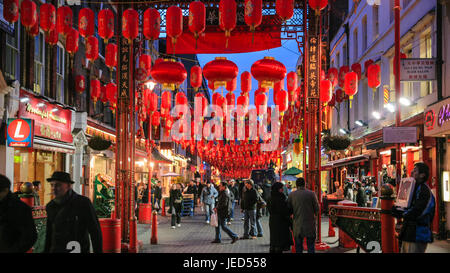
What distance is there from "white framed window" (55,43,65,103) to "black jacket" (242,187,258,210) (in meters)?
10.9

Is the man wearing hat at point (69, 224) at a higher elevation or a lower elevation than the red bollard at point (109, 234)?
higher

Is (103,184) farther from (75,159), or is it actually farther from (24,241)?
(24,241)

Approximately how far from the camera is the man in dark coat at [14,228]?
5.11 meters

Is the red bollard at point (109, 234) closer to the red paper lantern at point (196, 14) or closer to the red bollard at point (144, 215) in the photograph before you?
the red paper lantern at point (196, 14)

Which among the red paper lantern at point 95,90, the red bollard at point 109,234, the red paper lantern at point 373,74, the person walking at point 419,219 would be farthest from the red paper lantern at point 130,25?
the red paper lantern at point 95,90

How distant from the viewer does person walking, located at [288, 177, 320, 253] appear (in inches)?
372

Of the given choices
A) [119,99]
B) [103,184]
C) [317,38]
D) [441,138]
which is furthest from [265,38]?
[103,184]

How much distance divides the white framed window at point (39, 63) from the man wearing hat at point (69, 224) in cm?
1499

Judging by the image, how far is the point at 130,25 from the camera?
40.7ft

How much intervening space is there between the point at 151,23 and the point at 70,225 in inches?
311

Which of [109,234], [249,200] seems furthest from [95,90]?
[109,234]

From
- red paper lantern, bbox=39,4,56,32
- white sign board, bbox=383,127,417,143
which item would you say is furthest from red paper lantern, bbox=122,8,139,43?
white sign board, bbox=383,127,417,143

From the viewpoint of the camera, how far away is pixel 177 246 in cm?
1427
